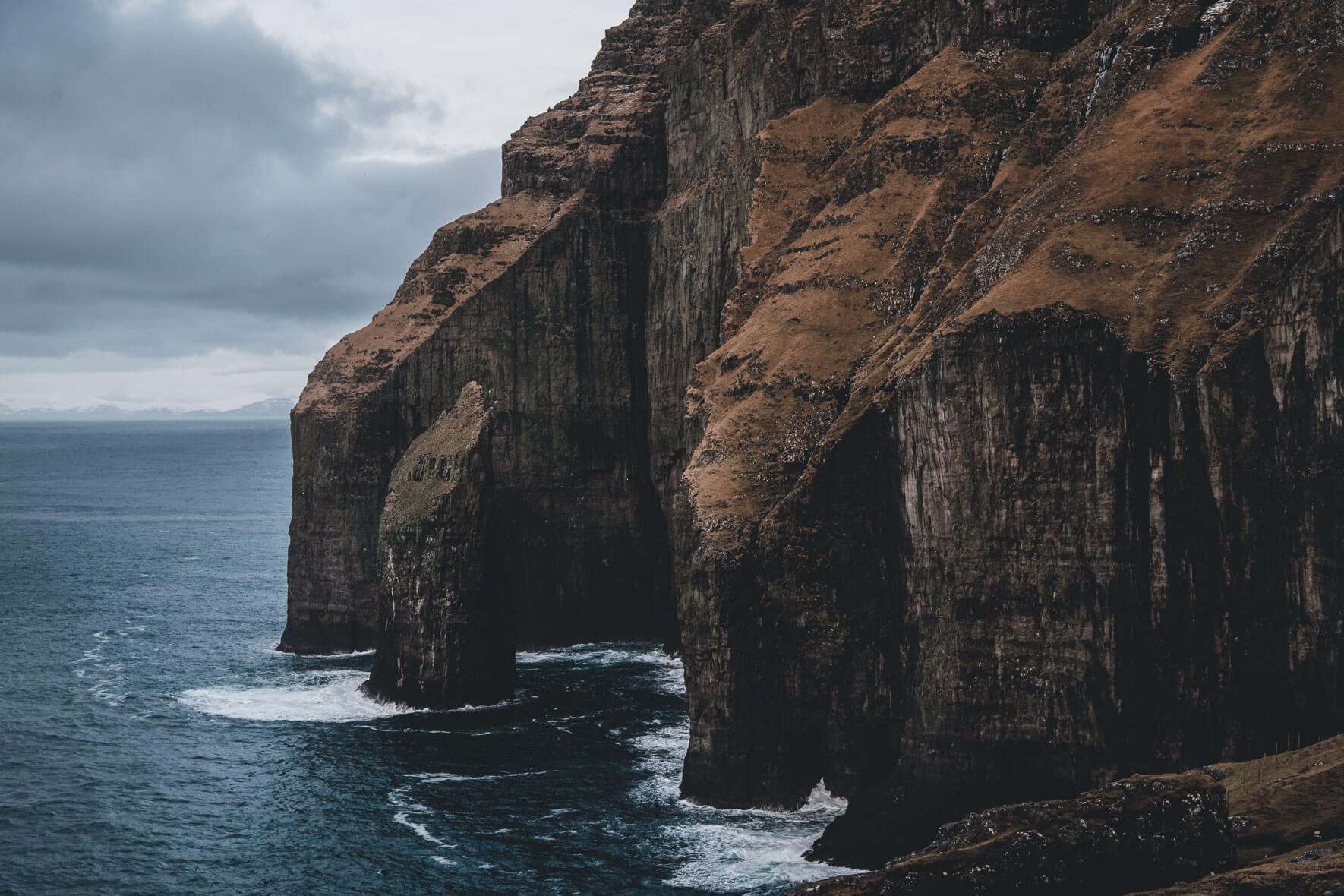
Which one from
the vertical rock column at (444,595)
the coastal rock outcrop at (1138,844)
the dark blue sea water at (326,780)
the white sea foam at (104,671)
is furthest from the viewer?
the white sea foam at (104,671)

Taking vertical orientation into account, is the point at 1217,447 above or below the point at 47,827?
above

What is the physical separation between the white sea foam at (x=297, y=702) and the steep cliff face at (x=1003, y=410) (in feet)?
11.8

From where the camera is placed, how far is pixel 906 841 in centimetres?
5150

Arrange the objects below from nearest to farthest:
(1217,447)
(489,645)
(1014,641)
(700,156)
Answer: (1217,447), (1014,641), (489,645), (700,156)

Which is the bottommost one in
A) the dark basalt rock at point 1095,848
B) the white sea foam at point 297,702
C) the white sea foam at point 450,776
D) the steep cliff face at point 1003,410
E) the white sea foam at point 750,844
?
the white sea foam at point 750,844

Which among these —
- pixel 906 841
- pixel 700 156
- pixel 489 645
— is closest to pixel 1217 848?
pixel 906 841

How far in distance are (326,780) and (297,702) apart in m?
18.4

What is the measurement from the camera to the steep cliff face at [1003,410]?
4541 cm

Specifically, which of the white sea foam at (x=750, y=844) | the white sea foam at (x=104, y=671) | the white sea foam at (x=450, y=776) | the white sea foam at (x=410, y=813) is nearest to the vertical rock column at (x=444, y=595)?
the white sea foam at (x=450, y=776)

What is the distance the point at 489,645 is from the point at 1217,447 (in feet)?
174

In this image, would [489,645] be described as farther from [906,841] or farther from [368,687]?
[906,841]

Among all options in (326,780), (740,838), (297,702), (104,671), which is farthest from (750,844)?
(104,671)

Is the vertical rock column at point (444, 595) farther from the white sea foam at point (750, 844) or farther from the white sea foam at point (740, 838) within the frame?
the white sea foam at point (750, 844)

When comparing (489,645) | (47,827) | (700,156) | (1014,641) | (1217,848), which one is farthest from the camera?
(700,156)
